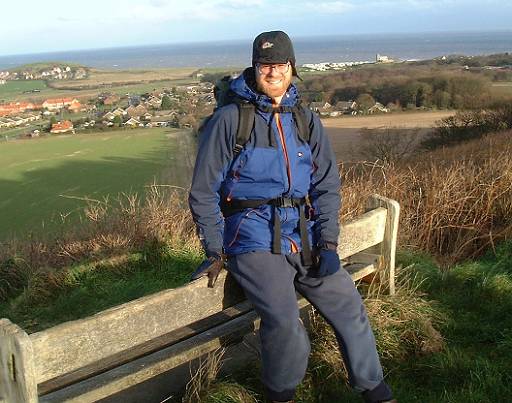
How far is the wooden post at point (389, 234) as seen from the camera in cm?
355

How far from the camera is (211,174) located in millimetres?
2617

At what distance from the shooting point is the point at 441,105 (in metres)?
34.8

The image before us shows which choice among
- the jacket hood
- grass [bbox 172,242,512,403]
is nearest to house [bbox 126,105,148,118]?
grass [bbox 172,242,512,403]

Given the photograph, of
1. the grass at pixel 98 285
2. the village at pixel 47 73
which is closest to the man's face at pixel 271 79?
the grass at pixel 98 285

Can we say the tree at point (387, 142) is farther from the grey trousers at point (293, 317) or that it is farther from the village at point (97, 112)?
the grey trousers at point (293, 317)

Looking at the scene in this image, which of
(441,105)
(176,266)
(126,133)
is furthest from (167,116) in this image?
(176,266)

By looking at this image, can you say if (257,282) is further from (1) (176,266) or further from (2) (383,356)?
(1) (176,266)

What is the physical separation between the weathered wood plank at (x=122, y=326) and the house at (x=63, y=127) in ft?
167

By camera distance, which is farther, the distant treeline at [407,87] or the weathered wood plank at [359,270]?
the distant treeline at [407,87]

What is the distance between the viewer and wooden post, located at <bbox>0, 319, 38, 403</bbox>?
1917mm

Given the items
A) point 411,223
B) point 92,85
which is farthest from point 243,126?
point 92,85

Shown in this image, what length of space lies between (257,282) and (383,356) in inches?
48.0

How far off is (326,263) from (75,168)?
3617 centimetres

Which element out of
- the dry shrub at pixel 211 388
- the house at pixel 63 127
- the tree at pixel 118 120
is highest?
the dry shrub at pixel 211 388
